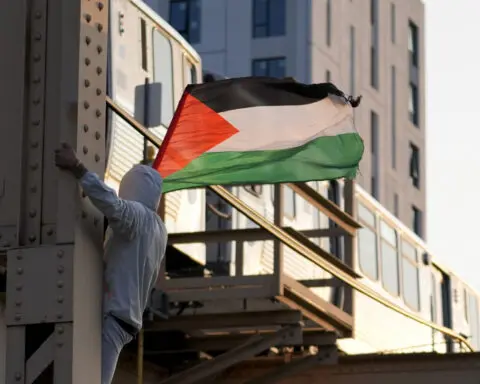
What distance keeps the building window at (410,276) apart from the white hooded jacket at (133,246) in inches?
865

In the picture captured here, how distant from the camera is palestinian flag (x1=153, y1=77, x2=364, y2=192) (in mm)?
11609

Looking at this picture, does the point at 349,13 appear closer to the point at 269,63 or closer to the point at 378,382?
the point at 269,63

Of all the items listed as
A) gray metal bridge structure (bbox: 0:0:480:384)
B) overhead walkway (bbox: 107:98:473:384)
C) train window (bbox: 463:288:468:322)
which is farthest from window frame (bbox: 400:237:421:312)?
gray metal bridge structure (bbox: 0:0:480:384)

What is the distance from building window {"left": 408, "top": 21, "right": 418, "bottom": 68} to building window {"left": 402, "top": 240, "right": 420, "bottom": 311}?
33654mm

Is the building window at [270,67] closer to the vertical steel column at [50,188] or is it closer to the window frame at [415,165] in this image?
the window frame at [415,165]

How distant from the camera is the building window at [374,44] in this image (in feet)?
201

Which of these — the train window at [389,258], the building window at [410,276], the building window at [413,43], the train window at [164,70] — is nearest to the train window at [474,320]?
the building window at [410,276]

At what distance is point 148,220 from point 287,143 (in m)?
2.52

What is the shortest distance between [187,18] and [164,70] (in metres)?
34.8

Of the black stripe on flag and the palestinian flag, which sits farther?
the black stripe on flag

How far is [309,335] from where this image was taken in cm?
2166

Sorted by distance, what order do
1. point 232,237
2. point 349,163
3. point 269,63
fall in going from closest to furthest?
point 349,163 < point 232,237 < point 269,63

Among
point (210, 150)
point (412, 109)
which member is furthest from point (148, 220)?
point (412, 109)

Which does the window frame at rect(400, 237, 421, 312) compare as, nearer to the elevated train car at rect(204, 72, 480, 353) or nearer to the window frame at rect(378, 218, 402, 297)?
the elevated train car at rect(204, 72, 480, 353)
